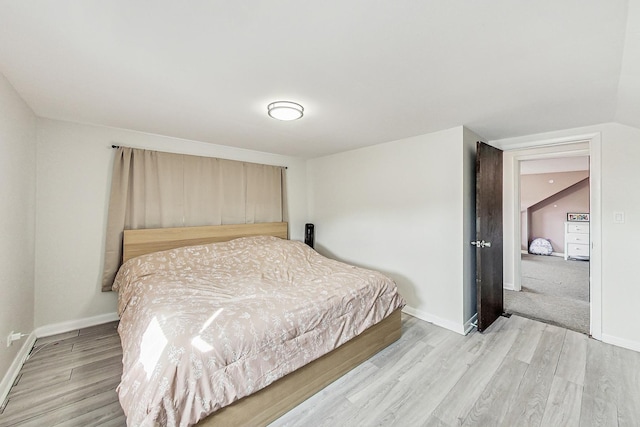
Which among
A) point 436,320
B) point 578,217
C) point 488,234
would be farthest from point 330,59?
point 578,217

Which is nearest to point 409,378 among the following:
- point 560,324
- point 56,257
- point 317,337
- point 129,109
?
point 317,337

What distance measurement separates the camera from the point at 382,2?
1.06 m

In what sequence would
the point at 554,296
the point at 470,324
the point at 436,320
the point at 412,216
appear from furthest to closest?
the point at 554,296, the point at 412,216, the point at 436,320, the point at 470,324

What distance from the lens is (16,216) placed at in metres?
2.02

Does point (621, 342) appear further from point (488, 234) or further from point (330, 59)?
point (330, 59)

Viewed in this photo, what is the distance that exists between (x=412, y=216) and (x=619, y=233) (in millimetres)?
1859

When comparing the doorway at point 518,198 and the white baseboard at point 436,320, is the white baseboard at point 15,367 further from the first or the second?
the doorway at point 518,198

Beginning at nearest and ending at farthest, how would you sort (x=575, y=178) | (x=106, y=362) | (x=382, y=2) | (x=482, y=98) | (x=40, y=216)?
1. (x=382, y=2)
2. (x=482, y=98)
3. (x=106, y=362)
4. (x=40, y=216)
5. (x=575, y=178)

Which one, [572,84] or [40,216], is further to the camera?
[40,216]

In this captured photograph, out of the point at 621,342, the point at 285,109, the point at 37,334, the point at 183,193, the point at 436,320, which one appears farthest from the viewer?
the point at 183,193

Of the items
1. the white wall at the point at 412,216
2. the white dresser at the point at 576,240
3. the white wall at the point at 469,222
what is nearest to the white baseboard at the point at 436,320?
the white wall at the point at 412,216

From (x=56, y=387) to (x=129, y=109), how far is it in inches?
87.9

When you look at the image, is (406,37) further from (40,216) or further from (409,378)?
(40,216)

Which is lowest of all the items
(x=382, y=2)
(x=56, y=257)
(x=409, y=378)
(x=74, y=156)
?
(x=409, y=378)
